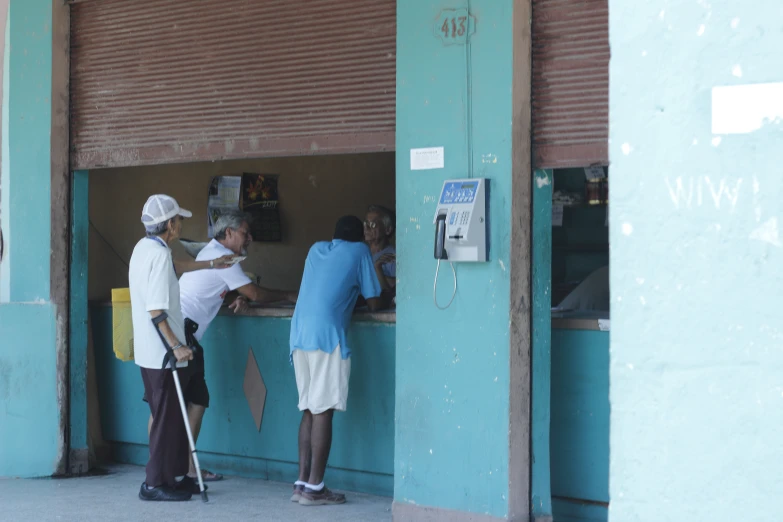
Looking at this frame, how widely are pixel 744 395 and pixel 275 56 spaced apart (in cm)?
386

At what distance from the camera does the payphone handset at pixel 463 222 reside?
459 cm

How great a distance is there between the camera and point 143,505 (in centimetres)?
554

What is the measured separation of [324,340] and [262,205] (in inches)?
128

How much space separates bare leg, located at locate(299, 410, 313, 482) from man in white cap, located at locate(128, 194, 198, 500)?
0.66 metres

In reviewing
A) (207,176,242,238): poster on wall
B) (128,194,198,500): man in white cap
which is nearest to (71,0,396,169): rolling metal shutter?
(128,194,198,500): man in white cap

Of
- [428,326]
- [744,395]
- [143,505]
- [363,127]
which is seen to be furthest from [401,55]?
[744,395]

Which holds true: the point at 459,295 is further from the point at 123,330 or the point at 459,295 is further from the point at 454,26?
the point at 123,330

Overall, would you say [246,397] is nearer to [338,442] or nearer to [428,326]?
[338,442]

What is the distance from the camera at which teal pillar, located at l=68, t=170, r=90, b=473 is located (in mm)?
6402

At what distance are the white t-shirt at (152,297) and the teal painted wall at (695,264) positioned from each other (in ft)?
11.5

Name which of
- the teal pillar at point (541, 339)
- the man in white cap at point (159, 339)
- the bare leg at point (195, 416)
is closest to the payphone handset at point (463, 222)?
the teal pillar at point (541, 339)

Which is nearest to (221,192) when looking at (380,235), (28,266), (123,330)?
(380,235)

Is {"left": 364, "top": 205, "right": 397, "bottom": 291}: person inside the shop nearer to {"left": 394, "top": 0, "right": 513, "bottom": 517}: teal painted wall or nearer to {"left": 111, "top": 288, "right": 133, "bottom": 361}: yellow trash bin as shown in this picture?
{"left": 111, "top": 288, "right": 133, "bottom": 361}: yellow trash bin

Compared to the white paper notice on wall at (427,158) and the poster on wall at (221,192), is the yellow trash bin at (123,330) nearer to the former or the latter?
the white paper notice on wall at (427,158)
